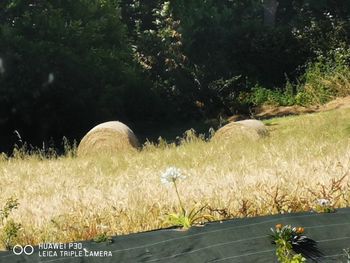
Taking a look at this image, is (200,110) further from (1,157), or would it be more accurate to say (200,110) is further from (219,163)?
(219,163)

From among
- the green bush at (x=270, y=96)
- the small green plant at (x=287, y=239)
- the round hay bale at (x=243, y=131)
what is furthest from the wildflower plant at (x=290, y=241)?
the green bush at (x=270, y=96)

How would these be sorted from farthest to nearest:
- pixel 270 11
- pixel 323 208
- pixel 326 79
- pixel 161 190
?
pixel 270 11, pixel 326 79, pixel 161 190, pixel 323 208

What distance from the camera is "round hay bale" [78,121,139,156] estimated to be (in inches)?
707

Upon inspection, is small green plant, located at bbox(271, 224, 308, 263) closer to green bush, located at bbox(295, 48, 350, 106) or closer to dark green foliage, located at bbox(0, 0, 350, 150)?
dark green foliage, located at bbox(0, 0, 350, 150)

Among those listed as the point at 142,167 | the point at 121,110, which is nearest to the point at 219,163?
the point at 142,167

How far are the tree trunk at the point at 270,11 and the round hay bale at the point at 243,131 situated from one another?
1526 centimetres

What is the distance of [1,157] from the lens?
1550 cm

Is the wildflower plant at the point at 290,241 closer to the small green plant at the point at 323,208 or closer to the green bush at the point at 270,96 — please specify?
the small green plant at the point at 323,208

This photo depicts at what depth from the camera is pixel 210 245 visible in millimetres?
5328

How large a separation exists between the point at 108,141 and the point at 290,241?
13274 millimetres

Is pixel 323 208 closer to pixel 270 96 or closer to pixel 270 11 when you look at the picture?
pixel 270 96

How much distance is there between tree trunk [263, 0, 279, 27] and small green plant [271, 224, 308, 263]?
1096 inches

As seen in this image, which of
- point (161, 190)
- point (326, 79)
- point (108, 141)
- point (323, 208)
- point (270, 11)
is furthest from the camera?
point (270, 11)

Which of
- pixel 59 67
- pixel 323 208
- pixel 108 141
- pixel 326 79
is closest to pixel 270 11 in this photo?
pixel 326 79
